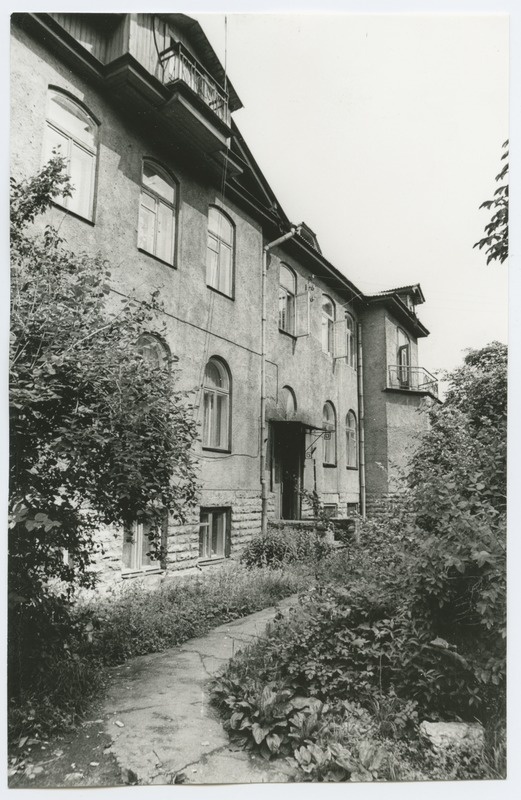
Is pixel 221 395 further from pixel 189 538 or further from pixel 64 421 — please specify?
pixel 64 421

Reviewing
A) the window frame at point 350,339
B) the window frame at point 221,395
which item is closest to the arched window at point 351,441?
the window frame at point 350,339

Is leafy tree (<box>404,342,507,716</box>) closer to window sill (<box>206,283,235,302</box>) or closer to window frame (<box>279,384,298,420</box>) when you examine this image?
window frame (<box>279,384,298,420</box>)

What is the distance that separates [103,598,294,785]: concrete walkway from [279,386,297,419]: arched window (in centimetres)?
356

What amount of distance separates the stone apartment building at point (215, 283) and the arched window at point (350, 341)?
0.08ft

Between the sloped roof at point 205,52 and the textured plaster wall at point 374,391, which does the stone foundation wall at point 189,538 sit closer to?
the textured plaster wall at point 374,391

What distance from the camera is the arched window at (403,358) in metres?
7.45

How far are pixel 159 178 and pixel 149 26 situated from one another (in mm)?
1681

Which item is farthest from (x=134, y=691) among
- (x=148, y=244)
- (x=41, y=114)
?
(x=41, y=114)

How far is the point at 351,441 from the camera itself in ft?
29.3

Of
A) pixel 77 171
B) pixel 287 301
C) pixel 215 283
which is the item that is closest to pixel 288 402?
pixel 287 301

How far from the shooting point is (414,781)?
3803 mm

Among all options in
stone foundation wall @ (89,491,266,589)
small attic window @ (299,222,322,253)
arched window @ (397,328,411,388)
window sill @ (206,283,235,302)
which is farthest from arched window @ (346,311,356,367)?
stone foundation wall @ (89,491,266,589)

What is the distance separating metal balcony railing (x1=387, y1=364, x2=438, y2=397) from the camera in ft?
21.7
